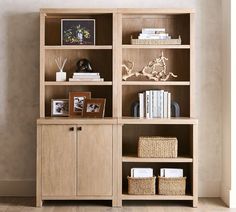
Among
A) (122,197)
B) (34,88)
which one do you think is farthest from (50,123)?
(122,197)

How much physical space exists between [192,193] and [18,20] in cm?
238

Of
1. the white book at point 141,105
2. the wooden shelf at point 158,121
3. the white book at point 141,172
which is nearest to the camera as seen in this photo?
the wooden shelf at point 158,121

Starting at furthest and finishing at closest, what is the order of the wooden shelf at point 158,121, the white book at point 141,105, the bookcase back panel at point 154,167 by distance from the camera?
the bookcase back panel at point 154,167
the white book at point 141,105
the wooden shelf at point 158,121

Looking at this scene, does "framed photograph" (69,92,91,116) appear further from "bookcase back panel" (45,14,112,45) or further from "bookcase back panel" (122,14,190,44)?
"bookcase back panel" (122,14,190,44)

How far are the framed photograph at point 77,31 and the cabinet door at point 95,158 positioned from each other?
87 cm

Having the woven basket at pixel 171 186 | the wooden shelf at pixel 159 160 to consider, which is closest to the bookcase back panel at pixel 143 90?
the wooden shelf at pixel 159 160

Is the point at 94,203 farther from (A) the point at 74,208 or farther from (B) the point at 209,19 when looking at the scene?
(B) the point at 209,19

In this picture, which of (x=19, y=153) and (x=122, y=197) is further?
(x=19, y=153)

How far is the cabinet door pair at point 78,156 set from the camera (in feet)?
15.4

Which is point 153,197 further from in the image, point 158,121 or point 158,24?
point 158,24

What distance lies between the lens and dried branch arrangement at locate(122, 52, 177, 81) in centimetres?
504

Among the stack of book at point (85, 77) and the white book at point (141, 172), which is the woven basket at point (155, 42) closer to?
the stack of book at point (85, 77)

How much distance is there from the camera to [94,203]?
4863 mm

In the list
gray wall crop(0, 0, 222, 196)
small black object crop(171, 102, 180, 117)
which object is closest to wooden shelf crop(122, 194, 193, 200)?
gray wall crop(0, 0, 222, 196)
